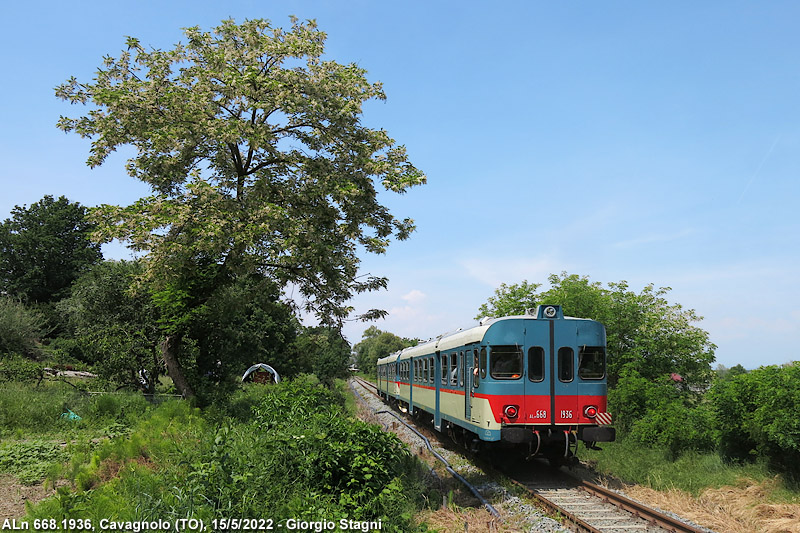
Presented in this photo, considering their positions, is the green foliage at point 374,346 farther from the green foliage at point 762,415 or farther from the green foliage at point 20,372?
the green foliage at point 762,415

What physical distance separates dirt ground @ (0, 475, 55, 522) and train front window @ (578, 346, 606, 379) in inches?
383

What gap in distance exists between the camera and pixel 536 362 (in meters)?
12.2

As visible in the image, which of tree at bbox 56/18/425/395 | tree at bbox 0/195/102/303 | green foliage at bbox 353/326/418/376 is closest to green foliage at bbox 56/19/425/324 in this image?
tree at bbox 56/18/425/395

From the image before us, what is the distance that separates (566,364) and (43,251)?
71.4 m

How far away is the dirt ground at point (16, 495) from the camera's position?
26.0ft

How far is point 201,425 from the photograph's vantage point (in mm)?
12945

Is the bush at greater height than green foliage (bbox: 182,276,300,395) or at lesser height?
lesser

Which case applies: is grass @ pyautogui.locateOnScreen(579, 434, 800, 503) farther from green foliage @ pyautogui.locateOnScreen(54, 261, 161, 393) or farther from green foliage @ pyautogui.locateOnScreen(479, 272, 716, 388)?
green foliage @ pyautogui.locateOnScreen(54, 261, 161, 393)

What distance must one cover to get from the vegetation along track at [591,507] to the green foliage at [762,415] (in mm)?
3328

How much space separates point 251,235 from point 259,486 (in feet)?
23.6

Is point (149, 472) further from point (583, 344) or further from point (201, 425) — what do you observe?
point (583, 344)

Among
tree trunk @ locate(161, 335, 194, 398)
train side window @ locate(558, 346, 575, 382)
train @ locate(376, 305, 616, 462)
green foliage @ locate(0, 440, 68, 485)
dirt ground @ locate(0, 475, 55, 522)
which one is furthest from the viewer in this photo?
tree trunk @ locate(161, 335, 194, 398)

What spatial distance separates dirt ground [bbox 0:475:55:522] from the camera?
7.92 metres

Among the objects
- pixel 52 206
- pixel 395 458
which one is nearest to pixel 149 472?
pixel 395 458
